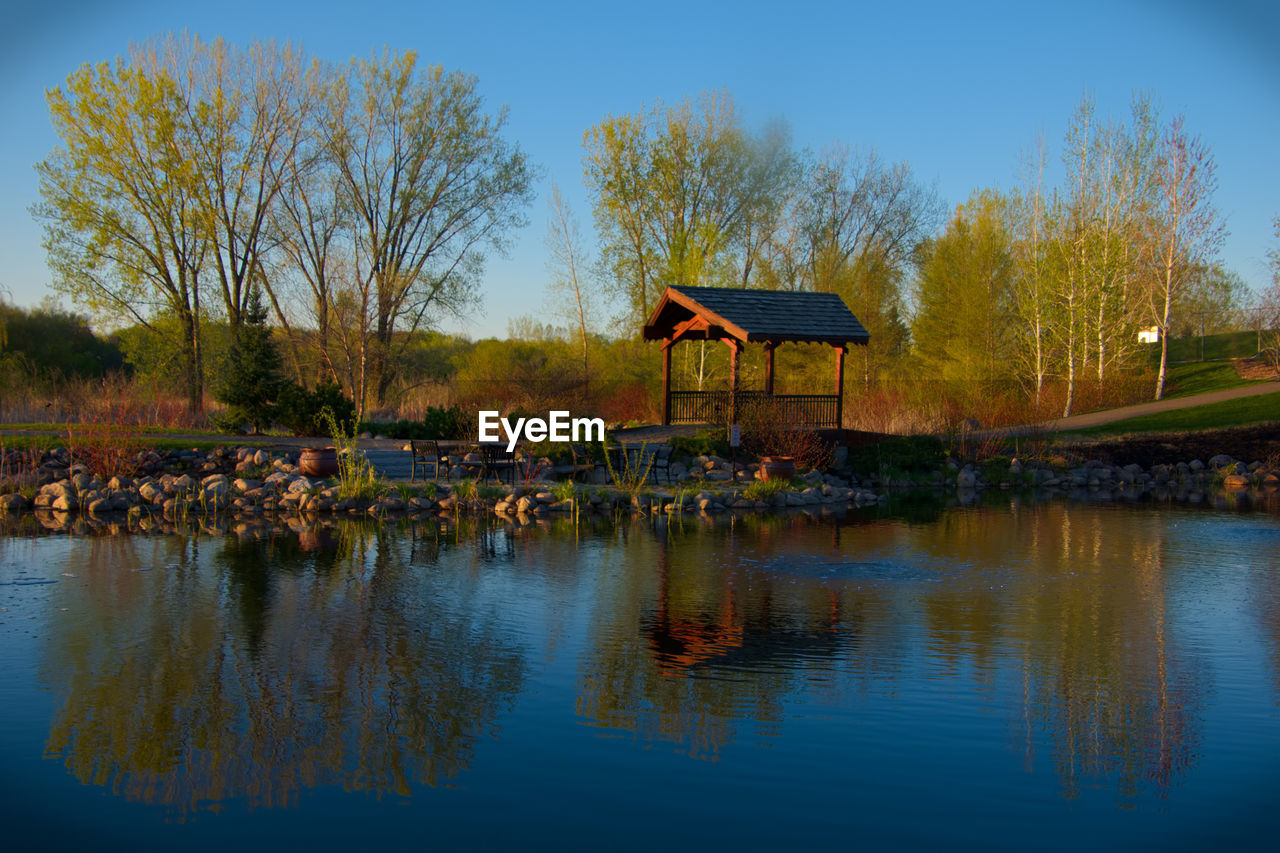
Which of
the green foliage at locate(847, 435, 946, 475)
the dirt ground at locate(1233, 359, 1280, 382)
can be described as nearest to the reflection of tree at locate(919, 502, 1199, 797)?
the green foliage at locate(847, 435, 946, 475)

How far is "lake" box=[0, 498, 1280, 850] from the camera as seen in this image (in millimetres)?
5062

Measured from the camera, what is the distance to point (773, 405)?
23.0 meters

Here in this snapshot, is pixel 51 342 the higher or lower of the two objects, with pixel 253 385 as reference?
higher

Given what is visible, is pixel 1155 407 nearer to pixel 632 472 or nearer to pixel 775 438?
pixel 775 438

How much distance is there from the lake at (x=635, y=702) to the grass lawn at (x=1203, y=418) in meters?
17.4

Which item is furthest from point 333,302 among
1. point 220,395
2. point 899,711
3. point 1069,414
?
point 899,711

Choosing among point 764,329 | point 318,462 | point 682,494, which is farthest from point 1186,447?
point 318,462

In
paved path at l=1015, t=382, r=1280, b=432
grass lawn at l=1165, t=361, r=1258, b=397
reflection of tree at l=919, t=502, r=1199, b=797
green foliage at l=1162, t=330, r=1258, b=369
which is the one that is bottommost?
reflection of tree at l=919, t=502, r=1199, b=797

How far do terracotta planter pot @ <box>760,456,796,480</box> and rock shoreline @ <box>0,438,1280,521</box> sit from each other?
292mm

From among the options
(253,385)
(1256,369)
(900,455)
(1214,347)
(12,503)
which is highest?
(1214,347)

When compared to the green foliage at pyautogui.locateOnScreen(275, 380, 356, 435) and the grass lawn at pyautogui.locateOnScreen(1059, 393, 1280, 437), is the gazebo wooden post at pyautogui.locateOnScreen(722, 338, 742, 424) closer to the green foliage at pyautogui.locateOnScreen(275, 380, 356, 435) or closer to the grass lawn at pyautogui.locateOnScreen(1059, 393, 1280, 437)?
the green foliage at pyautogui.locateOnScreen(275, 380, 356, 435)

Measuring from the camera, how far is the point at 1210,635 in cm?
848

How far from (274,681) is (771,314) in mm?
19125

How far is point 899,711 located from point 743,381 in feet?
102
